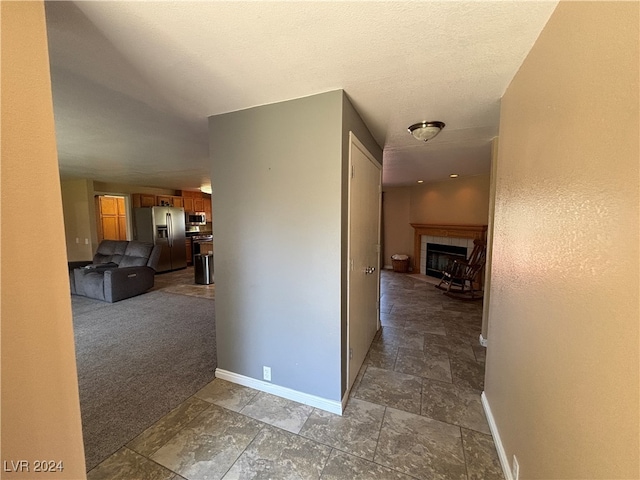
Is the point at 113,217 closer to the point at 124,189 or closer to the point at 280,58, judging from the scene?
the point at 124,189

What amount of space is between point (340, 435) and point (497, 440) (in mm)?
941

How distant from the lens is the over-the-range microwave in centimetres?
755

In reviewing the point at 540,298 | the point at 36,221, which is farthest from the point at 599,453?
the point at 36,221

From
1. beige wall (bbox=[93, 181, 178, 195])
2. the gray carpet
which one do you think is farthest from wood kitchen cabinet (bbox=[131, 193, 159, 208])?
the gray carpet

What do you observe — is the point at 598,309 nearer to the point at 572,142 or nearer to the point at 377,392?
the point at 572,142

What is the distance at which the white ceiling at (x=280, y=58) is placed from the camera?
1.02 metres

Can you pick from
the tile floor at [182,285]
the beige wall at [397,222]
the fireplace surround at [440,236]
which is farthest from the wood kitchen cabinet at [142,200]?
the fireplace surround at [440,236]

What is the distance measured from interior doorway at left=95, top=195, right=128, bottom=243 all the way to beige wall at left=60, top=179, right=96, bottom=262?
46 centimetres

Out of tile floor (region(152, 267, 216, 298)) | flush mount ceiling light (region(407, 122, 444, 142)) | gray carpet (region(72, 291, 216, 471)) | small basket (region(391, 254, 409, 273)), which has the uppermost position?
flush mount ceiling light (region(407, 122, 444, 142))

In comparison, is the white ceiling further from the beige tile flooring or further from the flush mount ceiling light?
the beige tile flooring

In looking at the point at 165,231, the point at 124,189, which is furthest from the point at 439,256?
the point at 124,189

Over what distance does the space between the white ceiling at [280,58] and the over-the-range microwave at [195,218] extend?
5467 mm

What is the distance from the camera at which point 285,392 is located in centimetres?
201

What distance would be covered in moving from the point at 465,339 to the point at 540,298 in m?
2.24
